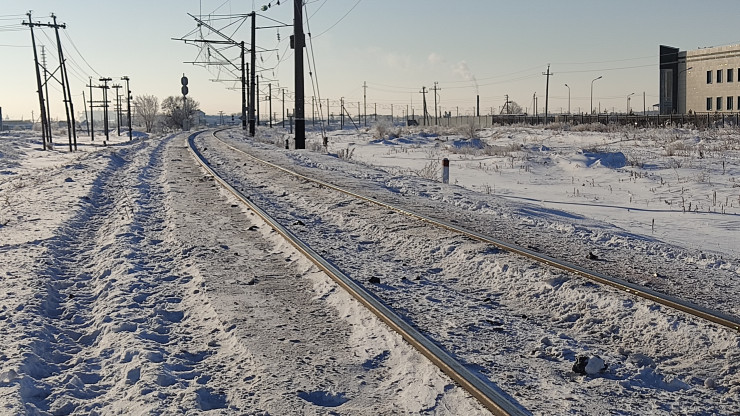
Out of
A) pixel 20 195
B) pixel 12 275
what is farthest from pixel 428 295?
pixel 20 195

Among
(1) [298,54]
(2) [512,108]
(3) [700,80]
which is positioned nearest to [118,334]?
(1) [298,54]

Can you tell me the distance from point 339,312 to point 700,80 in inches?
3320

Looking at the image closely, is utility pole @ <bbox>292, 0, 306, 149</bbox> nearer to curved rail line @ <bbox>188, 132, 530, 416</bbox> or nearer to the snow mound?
the snow mound

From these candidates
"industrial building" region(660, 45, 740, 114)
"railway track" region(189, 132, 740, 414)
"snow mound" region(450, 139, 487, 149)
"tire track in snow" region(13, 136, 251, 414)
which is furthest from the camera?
"industrial building" region(660, 45, 740, 114)

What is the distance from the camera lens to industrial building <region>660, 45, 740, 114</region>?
76.6 meters

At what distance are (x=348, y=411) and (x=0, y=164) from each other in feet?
138

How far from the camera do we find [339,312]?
7.38 m

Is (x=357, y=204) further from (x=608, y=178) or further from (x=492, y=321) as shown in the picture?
(x=608, y=178)

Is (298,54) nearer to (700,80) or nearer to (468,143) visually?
(468,143)

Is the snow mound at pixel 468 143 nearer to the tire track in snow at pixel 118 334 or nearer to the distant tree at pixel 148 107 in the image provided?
the tire track in snow at pixel 118 334

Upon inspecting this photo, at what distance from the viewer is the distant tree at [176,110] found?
524ft

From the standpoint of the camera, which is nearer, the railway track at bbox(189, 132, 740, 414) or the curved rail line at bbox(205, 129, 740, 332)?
the railway track at bbox(189, 132, 740, 414)

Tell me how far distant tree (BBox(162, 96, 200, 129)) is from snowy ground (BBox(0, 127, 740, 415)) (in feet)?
478

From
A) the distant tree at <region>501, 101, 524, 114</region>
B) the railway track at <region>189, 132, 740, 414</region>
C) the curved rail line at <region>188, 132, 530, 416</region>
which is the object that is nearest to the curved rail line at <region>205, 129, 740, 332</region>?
the railway track at <region>189, 132, 740, 414</region>
